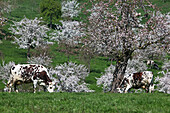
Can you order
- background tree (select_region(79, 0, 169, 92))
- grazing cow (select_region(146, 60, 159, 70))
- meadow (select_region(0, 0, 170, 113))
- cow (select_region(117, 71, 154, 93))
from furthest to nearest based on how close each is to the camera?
grazing cow (select_region(146, 60, 159, 70)) → cow (select_region(117, 71, 154, 93)) → background tree (select_region(79, 0, 169, 92)) → meadow (select_region(0, 0, 170, 113))

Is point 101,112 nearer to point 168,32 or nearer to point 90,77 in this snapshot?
point 168,32

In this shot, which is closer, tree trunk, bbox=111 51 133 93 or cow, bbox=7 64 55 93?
cow, bbox=7 64 55 93

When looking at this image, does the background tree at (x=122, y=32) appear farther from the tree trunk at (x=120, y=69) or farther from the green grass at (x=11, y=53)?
the green grass at (x=11, y=53)

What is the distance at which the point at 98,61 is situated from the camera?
212ft

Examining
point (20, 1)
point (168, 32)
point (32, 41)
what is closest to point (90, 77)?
point (32, 41)

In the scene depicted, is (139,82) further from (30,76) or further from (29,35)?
(29,35)

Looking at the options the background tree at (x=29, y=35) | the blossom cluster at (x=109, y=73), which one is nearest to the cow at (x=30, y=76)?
the blossom cluster at (x=109, y=73)

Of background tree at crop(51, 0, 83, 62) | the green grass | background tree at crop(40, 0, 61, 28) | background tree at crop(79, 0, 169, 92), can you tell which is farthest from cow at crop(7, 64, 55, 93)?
background tree at crop(40, 0, 61, 28)

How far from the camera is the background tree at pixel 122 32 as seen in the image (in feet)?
76.7

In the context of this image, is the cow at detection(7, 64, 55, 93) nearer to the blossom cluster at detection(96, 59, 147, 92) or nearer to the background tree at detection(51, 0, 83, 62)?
the blossom cluster at detection(96, 59, 147, 92)

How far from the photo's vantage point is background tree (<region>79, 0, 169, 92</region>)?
23.4 m

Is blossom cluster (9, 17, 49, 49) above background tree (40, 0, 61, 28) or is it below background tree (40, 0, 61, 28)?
below

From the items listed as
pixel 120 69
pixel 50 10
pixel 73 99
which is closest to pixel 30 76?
pixel 73 99

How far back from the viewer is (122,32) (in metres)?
23.1
